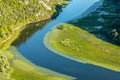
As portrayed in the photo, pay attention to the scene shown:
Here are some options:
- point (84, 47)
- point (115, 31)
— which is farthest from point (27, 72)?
point (115, 31)

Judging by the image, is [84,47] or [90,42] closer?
[84,47]

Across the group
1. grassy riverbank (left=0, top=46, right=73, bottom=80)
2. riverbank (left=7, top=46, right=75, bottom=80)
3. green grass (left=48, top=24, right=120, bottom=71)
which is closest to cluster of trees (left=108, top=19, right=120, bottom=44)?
green grass (left=48, top=24, right=120, bottom=71)

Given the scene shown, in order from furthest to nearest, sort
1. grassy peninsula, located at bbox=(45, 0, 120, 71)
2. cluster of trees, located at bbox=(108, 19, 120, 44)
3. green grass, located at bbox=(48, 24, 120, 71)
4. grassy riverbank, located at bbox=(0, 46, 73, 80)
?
cluster of trees, located at bbox=(108, 19, 120, 44) < grassy peninsula, located at bbox=(45, 0, 120, 71) < green grass, located at bbox=(48, 24, 120, 71) < grassy riverbank, located at bbox=(0, 46, 73, 80)

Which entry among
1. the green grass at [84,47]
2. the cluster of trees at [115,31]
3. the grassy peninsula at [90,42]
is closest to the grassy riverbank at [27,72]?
the grassy peninsula at [90,42]

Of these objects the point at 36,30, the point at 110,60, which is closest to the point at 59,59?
the point at 110,60

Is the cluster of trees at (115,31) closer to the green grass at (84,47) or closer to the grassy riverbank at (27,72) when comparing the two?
the green grass at (84,47)

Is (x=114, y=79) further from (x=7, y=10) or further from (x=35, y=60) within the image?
(x=7, y=10)

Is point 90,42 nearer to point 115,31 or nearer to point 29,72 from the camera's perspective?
point 115,31

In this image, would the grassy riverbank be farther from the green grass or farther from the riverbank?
the green grass
